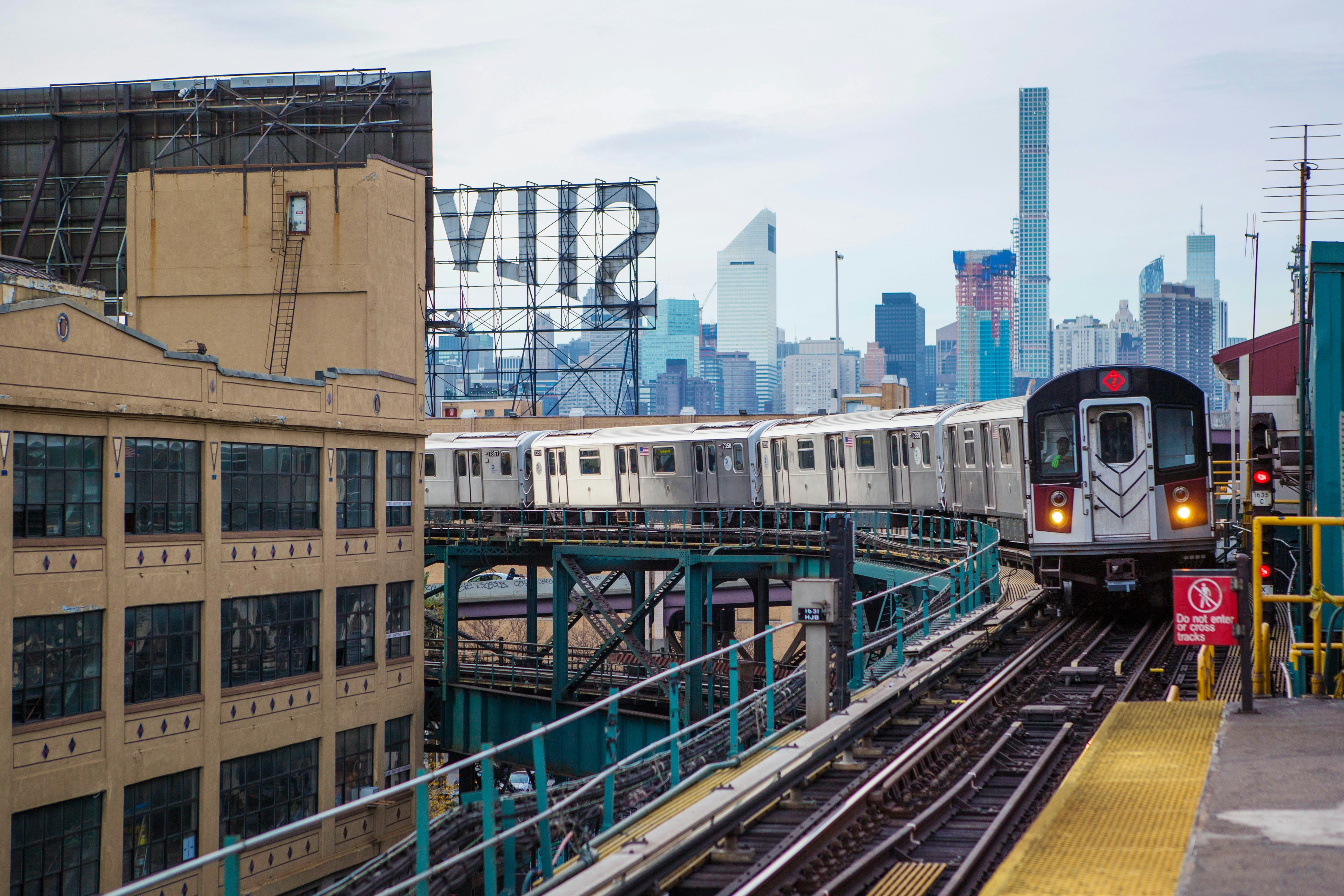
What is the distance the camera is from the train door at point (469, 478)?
141 feet

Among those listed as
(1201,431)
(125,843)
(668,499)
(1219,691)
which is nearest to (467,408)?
(668,499)

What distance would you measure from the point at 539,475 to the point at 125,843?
70.5 feet

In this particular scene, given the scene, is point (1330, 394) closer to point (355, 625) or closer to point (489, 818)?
point (489, 818)

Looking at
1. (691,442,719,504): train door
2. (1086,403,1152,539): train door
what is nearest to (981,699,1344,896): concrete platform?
(1086,403,1152,539): train door

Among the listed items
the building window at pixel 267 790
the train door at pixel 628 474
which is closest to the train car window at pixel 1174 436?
the building window at pixel 267 790

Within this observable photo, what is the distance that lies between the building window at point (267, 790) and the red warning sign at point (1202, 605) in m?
18.3

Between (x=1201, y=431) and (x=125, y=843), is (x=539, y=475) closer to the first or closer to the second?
(x=125, y=843)

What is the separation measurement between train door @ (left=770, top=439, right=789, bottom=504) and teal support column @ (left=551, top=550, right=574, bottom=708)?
20.2ft

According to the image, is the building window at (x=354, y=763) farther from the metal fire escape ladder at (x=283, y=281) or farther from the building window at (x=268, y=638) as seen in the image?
the metal fire escape ladder at (x=283, y=281)

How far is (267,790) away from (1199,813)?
20.8 m

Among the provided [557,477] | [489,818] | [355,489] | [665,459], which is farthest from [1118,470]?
[557,477]

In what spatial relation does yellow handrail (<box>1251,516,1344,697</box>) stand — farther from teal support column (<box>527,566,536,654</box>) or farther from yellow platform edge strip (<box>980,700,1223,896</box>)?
teal support column (<box>527,566,536,654</box>)

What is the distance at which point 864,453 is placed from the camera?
31.0 meters

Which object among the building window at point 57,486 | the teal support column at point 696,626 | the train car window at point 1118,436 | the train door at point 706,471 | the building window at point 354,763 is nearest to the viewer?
the train car window at point 1118,436
